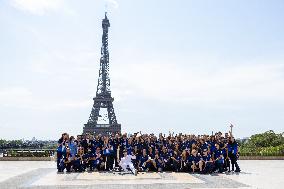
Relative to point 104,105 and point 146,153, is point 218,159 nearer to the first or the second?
point 146,153

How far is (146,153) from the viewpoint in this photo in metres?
19.2

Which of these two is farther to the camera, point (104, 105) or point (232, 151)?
point (104, 105)

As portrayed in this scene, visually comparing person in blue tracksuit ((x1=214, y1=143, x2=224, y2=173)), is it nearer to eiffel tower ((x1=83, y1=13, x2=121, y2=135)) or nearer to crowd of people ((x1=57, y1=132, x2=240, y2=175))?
crowd of people ((x1=57, y1=132, x2=240, y2=175))

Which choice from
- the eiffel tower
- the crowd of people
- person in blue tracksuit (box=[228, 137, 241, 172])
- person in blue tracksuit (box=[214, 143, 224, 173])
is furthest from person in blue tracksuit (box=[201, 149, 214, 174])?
the eiffel tower

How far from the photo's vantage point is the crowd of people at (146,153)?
18734mm

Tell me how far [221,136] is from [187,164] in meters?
2.70

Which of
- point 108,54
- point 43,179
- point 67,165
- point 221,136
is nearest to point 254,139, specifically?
point 221,136

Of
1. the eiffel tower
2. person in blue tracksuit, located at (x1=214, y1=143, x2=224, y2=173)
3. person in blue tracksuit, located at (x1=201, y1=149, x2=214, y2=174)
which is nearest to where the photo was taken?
person in blue tracksuit, located at (x1=201, y1=149, x2=214, y2=174)

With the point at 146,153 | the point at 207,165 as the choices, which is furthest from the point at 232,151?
the point at 146,153

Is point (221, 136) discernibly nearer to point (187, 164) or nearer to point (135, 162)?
point (187, 164)

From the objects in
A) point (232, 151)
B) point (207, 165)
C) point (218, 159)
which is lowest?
point (207, 165)

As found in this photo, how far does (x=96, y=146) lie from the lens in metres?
20.2

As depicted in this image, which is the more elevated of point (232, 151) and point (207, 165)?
point (232, 151)

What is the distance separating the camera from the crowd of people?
1873 cm
